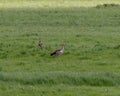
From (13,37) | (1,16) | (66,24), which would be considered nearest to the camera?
(13,37)

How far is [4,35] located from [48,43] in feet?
14.5

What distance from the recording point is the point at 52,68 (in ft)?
62.6

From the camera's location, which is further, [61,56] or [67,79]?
[61,56]

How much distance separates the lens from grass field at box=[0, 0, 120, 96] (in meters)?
15.1

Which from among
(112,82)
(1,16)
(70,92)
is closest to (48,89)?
(70,92)

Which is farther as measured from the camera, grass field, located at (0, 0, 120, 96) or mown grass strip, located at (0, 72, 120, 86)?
mown grass strip, located at (0, 72, 120, 86)

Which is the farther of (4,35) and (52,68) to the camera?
(4,35)

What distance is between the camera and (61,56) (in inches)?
870

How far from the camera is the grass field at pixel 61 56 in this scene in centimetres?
→ 1510

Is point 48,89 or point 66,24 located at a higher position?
point 48,89

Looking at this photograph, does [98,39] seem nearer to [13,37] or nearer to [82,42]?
[82,42]

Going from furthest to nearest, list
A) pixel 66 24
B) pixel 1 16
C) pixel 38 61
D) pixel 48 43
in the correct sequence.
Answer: pixel 1 16
pixel 66 24
pixel 48 43
pixel 38 61

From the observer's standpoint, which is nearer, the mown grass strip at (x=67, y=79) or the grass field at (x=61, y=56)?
the grass field at (x=61, y=56)

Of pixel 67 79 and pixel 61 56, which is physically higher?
pixel 67 79
